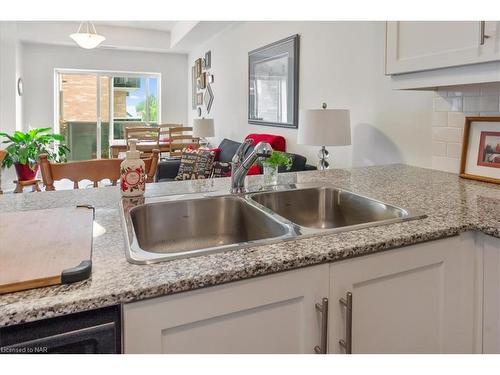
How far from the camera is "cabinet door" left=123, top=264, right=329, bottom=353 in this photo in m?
0.74

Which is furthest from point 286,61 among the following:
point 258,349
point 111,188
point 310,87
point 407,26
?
point 258,349

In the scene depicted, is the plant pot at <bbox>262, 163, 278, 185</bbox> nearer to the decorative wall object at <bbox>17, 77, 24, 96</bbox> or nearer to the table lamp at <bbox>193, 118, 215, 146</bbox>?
the table lamp at <bbox>193, 118, 215, 146</bbox>

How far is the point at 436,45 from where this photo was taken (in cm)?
150

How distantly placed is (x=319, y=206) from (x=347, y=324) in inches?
29.5

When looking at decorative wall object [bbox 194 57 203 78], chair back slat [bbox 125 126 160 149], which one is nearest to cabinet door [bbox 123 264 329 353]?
chair back slat [bbox 125 126 160 149]

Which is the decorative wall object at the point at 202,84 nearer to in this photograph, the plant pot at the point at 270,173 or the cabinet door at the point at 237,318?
the plant pot at the point at 270,173

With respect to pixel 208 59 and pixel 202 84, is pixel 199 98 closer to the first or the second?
pixel 202 84

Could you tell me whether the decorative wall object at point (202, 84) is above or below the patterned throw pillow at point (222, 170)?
above

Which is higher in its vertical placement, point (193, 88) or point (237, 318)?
point (193, 88)

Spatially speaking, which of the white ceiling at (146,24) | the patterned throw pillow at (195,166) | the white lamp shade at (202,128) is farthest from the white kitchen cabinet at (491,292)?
the white ceiling at (146,24)

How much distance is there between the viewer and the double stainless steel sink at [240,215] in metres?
1.25

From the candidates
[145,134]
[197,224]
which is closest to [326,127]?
[197,224]

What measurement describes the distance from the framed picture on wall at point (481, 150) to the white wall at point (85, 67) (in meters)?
6.26

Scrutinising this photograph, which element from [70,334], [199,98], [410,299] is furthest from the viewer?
[199,98]
